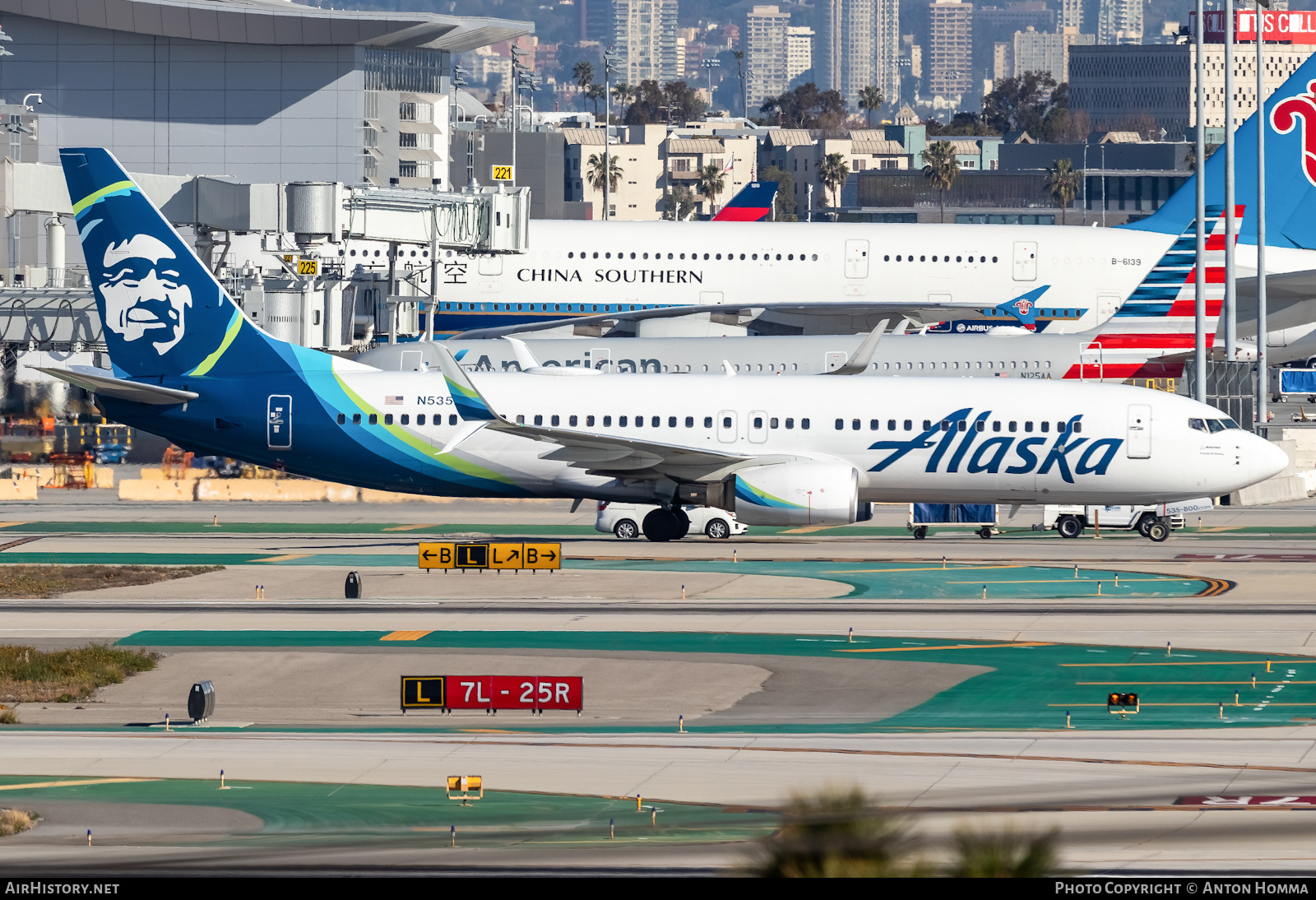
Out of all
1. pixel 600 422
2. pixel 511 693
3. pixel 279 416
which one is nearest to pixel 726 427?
pixel 600 422

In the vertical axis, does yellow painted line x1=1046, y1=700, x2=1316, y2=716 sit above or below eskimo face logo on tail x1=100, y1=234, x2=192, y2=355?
below

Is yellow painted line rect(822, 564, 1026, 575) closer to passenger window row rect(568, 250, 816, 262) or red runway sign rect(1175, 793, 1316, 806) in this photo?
red runway sign rect(1175, 793, 1316, 806)

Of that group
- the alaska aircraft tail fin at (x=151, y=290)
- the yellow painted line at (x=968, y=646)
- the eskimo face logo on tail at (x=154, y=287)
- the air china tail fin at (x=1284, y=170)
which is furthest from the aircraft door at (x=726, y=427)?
the air china tail fin at (x=1284, y=170)

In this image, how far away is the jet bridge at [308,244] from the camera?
188 feet

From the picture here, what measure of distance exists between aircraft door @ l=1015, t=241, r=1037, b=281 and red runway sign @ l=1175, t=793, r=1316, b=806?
5875 cm

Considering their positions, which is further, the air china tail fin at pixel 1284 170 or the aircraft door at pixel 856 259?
the aircraft door at pixel 856 259

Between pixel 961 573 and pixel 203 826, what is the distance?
22.9 m

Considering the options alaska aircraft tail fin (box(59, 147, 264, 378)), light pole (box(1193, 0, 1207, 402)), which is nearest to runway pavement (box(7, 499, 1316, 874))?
alaska aircraft tail fin (box(59, 147, 264, 378))

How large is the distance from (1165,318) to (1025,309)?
10.7 m

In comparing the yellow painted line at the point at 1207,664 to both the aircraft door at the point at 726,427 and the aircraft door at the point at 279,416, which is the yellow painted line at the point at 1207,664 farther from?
the aircraft door at the point at 279,416

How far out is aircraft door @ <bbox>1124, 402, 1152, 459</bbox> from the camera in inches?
1588

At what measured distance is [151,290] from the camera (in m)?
41.2

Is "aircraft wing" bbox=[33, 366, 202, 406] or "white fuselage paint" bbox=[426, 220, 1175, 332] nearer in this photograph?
"aircraft wing" bbox=[33, 366, 202, 406]

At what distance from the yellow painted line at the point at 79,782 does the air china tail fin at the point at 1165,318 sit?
153ft
